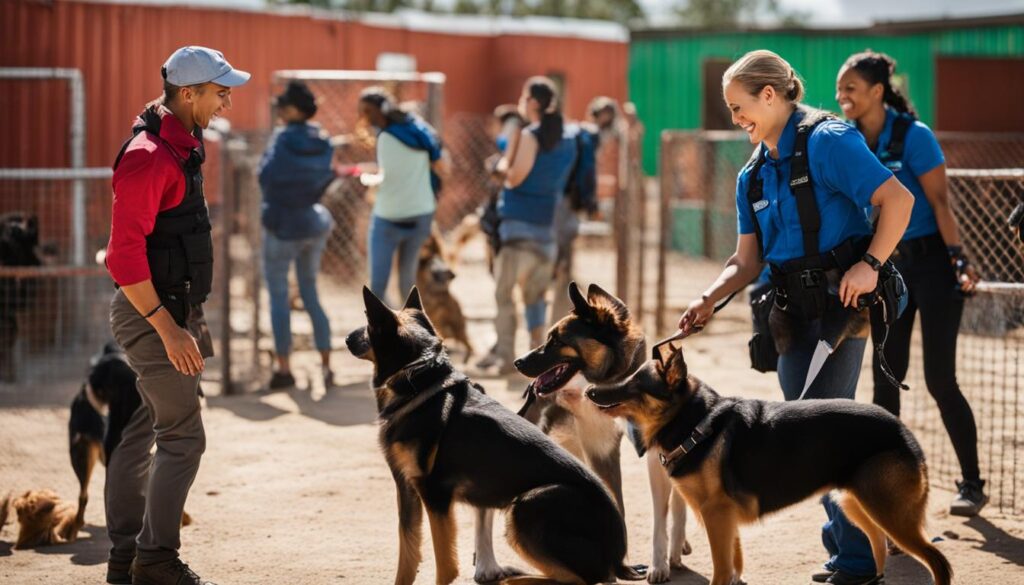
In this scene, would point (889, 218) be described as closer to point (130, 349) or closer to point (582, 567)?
point (582, 567)

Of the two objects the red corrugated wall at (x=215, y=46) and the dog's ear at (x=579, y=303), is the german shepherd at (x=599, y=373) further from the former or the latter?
the red corrugated wall at (x=215, y=46)

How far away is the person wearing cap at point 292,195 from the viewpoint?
8.56 metres

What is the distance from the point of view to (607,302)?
4.89 metres

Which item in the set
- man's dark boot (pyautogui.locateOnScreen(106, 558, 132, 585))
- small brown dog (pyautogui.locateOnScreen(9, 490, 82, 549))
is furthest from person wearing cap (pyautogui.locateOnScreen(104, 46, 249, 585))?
small brown dog (pyautogui.locateOnScreen(9, 490, 82, 549))

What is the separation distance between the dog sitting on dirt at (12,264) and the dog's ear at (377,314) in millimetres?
5288

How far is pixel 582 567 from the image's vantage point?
167 inches

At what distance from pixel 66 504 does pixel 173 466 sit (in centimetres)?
134

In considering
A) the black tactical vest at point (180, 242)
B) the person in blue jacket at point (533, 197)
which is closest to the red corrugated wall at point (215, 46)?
the person in blue jacket at point (533, 197)

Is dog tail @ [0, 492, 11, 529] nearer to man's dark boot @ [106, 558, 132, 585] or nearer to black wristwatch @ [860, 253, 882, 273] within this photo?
man's dark boot @ [106, 558, 132, 585]

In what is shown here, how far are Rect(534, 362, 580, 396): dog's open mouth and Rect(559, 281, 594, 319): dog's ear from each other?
0.69 feet

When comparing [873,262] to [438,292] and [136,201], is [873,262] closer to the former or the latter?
[136,201]

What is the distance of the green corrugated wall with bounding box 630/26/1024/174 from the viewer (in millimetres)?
17172

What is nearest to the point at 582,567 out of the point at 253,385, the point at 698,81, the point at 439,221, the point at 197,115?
the point at 197,115

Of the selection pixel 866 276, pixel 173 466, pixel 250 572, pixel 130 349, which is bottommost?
pixel 250 572
